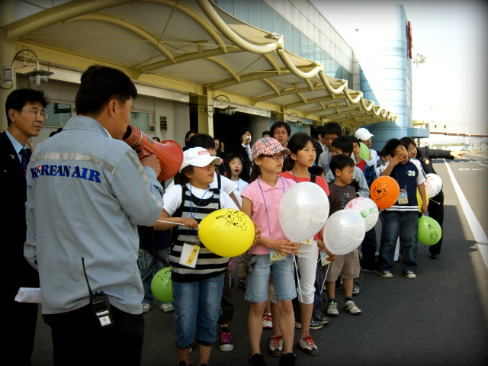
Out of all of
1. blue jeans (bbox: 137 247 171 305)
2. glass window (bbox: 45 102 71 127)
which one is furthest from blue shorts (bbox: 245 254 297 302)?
glass window (bbox: 45 102 71 127)

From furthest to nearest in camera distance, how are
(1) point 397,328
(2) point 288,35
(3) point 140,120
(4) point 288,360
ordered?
(2) point 288,35
(3) point 140,120
(1) point 397,328
(4) point 288,360

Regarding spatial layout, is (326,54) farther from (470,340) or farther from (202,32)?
(470,340)

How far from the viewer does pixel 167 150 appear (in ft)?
6.86

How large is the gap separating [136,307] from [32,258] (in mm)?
571

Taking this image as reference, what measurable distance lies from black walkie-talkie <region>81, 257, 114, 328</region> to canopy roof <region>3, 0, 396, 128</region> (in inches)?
185

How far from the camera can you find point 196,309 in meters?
2.79

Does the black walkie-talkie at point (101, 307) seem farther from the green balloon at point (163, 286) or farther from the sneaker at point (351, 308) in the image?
the sneaker at point (351, 308)

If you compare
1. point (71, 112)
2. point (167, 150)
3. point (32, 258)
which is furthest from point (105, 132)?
point (71, 112)

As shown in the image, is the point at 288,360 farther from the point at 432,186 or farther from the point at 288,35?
the point at 288,35

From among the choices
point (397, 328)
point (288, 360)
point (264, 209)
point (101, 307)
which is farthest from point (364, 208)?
point (101, 307)

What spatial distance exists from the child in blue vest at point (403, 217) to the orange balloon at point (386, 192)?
2.04ft

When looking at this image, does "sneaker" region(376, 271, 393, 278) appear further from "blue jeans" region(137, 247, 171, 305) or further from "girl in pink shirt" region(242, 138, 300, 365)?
"blue jeans" region(137, 247, 171, 305)

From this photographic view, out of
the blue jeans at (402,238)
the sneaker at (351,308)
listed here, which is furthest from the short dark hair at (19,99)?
the blue jeans at (402,238)

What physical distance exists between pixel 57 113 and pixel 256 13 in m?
8.84
